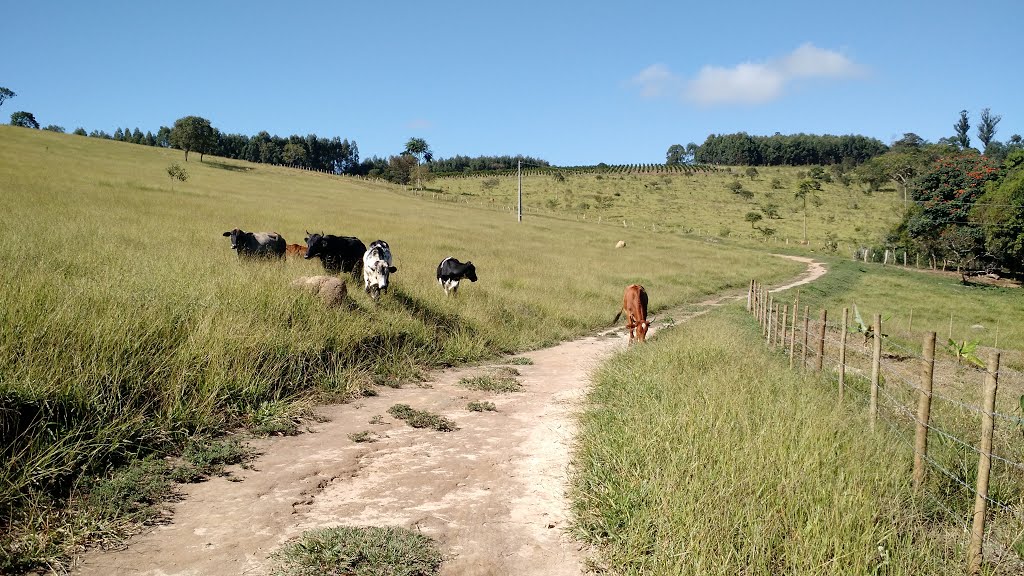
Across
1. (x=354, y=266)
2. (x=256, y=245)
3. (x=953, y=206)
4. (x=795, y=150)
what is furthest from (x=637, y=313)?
(x=795, y=150)

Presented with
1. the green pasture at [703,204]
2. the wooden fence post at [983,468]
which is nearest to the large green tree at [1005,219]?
the green pasture at [703,204]

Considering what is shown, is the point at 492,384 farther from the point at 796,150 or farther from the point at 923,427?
the point at 796,150

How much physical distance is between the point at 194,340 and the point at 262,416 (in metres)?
1.20

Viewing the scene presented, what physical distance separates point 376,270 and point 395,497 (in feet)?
24.1

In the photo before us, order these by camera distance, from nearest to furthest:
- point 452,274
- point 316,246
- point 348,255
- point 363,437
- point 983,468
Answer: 1. point 983,468
2. point 363,437
3. point 316,246
4. point 348,255
5. point 452,274

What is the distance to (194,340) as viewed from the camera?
6723mm

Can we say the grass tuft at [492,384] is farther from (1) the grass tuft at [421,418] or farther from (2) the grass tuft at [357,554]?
(2) the grass tuft at [357,554]

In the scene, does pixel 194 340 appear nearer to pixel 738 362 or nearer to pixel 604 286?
pixel 738 362

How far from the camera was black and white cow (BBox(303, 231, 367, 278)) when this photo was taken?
41.6 ft

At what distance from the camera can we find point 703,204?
241ft

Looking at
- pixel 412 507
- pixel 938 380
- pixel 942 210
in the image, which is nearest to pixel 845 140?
pixel 942 210

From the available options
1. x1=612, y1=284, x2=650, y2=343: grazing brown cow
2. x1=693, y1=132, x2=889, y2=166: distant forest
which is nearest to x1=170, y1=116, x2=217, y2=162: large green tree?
x1=612, y1=284, x2=650, y2=343: grazing brown cow

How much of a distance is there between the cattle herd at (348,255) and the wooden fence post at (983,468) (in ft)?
30.0

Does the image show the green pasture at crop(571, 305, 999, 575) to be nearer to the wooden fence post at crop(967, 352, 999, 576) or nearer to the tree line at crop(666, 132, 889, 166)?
the wooden fence post at crop(967, 352, 999, 576)
